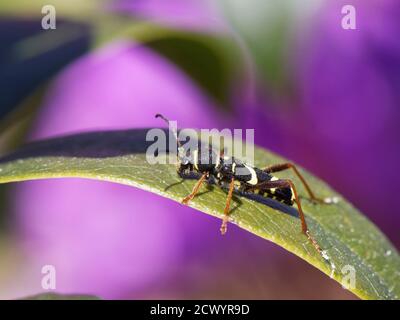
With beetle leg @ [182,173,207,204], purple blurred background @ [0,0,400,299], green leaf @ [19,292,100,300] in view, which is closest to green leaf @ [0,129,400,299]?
beetle leg @ [182,173,207,204]

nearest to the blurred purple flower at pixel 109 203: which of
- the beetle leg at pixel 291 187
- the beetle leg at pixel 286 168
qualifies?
the beetle leg at pixel 286 168

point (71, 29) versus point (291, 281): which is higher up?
point (71, 29)

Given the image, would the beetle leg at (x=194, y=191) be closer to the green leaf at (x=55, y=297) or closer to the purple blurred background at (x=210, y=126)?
the green leaf at (x=55, y=297)

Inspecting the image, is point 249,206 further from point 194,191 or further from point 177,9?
point 177,9

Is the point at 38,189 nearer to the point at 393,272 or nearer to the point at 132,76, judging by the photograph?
the point at 132,76

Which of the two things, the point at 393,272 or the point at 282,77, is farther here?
the point at 282,77

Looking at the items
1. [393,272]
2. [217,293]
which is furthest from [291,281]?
[393,272]
